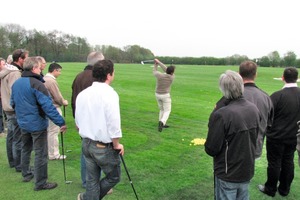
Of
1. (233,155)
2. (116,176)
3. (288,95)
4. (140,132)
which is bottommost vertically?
(140,132)

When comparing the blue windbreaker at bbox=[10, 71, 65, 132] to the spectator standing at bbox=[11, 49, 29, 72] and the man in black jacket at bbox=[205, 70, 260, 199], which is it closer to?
the spectator standing at bbox=[11, 49, 29, 72]

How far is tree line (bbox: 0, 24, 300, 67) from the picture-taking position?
234 ft

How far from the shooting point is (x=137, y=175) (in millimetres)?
6008

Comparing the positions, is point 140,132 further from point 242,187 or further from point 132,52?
point 132,52

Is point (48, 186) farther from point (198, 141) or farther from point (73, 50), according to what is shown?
point (73, 50)

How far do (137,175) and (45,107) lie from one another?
2374mm

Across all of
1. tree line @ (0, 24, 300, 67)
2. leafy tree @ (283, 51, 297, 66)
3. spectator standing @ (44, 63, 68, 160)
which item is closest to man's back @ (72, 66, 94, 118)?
spectator standing @ (44, 63, 68, 160)

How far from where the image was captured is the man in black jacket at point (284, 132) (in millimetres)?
4840

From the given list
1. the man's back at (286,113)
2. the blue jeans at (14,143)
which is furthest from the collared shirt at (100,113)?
the man's back at (286,113)

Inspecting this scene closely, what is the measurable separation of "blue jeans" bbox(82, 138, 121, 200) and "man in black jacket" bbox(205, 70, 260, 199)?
137 cm

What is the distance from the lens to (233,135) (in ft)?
10.9

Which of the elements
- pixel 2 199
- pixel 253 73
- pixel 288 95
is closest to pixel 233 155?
pixel 253 73

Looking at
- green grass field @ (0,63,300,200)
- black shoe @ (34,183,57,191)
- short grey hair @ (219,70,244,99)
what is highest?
short grey hair @ (219,70,244,99)

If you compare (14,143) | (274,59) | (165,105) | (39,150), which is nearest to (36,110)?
(39,150)
